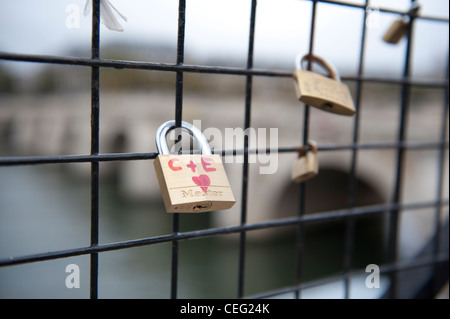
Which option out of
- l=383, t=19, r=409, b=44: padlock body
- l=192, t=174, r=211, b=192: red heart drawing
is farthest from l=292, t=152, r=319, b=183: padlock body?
l=383, t=19, r=409, b=44: padlock body

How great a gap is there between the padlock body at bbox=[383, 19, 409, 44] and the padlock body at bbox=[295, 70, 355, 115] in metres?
0.28

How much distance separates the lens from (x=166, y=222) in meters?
6.27

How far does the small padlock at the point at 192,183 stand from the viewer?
1.64 feet

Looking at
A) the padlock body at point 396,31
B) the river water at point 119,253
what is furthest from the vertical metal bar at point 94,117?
the river water at point 119,253

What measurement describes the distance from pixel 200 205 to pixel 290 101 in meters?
5.73

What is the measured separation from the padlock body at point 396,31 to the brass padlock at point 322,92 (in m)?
0.28

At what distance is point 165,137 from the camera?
1.90 ft

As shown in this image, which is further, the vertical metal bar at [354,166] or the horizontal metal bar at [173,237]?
the vertical metal bar at [354,166]

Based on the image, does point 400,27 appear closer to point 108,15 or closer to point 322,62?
point 322,62

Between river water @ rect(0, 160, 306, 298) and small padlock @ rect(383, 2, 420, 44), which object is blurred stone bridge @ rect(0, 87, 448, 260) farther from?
small padlock @ rect(383, 2, 420, 44)

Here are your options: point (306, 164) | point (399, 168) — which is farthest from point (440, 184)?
point (306, 164)

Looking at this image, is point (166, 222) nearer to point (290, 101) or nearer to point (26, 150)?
point (290, 101)

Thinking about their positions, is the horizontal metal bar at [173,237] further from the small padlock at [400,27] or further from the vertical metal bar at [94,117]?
the small padlock at [400,27]
